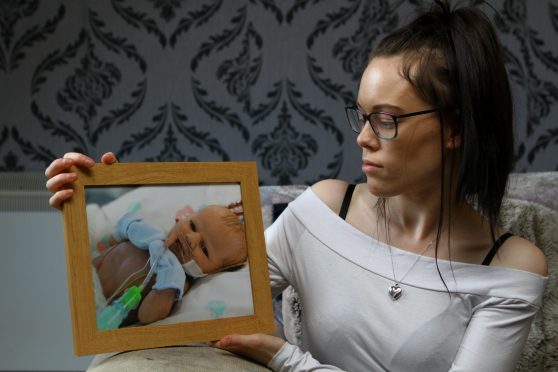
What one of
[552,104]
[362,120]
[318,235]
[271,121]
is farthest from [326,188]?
[552,104]

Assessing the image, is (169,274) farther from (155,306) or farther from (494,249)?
(494,249)

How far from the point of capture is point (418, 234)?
4.48 feet

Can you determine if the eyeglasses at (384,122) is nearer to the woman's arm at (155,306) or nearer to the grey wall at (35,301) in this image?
the woman's arm at (155,306)

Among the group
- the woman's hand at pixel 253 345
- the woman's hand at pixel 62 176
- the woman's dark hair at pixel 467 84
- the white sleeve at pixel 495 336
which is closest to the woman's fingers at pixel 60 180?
the woman's hand at pixel 62 176

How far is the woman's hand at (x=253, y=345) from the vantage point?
1.20m

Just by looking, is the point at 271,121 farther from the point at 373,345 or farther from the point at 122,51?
the point at 373,345

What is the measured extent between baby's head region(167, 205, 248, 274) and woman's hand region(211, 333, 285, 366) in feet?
0.44

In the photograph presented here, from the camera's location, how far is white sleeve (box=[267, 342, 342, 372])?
4.03 ft

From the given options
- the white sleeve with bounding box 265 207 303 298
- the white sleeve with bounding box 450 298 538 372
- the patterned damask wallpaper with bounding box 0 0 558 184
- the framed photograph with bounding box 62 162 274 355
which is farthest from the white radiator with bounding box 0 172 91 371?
the white sleeve with bounding box 450 298 538 372

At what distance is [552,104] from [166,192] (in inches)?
57.7

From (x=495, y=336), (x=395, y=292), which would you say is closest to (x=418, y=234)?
(x=395, y=292)

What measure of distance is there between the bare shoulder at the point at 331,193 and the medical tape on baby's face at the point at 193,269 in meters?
0.36

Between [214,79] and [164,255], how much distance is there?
46.9 inches

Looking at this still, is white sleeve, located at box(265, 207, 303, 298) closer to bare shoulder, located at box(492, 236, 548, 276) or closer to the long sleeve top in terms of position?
the long sleeve top
